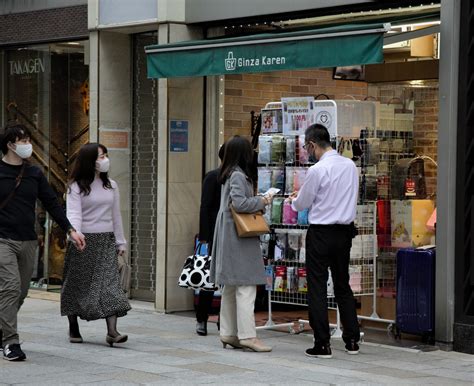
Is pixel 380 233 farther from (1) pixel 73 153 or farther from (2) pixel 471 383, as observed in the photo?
(1) pixel 73 153

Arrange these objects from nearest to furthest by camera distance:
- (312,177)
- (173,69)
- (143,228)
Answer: (312,177) < (173,69) < (143,228)

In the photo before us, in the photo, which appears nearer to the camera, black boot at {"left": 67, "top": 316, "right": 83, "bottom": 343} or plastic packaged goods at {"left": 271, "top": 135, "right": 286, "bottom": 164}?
black boot at {"left": 67, "top": 316, "right": 83, "bottom": 343}

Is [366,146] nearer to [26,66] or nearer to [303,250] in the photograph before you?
[303,250]

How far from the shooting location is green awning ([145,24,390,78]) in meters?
9.80

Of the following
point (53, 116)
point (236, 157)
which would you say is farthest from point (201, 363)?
point (53, 116)

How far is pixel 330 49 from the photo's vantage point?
10.1 metres

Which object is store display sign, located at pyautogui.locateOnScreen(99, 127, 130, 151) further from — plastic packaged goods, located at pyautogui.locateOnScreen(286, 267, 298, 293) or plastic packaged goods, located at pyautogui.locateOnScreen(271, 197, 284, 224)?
plastic packaged goods, located at pyautogui.locateOnScreen(286, 267, 298, 293)

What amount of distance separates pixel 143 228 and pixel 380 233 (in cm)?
332

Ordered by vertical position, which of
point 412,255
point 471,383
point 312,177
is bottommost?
point 471,383

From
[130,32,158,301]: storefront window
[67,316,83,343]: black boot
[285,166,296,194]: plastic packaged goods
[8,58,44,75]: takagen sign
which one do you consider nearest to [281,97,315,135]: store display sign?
[285,166,296,194]: plastic packaged goods

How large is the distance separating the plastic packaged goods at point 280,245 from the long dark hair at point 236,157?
1.14 meters

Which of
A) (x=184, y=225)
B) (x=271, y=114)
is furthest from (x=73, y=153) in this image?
(x=271, y=114)

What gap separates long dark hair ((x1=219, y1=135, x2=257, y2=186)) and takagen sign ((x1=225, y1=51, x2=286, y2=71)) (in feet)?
3.80

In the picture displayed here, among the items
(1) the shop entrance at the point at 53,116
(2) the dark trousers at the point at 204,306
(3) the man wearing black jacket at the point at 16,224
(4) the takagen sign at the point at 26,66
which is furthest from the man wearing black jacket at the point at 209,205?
(4) the takagen sign at the point at 26,66
